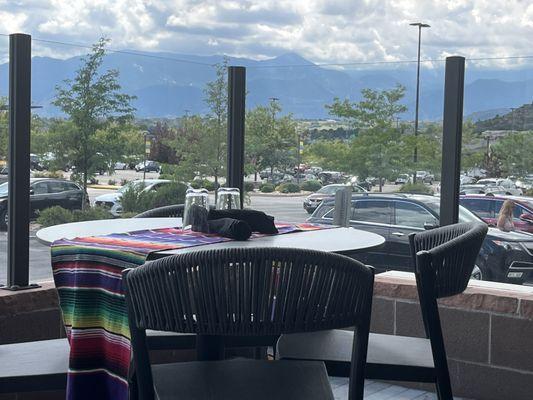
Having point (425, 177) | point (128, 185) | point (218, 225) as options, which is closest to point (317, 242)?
point (218, 225)

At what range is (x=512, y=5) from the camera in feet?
14.8

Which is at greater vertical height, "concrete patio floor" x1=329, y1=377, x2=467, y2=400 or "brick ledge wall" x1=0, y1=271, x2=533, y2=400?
"brick ledge wall" x1=0, y1=271, x2=533, y2=400

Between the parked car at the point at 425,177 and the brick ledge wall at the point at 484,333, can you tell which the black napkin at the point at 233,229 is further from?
the parked car at the point at 425,177

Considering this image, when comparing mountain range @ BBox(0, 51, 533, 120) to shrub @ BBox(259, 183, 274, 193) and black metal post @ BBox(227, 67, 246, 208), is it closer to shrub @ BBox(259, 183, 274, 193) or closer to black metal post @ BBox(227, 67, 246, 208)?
black metal post @ BBox(227, 67, 246, 208)

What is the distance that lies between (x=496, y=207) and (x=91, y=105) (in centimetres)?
188

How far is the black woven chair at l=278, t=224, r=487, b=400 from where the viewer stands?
6.84 ft

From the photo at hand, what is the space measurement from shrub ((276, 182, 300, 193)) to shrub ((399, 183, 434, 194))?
518 mm

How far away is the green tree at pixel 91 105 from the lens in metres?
3.54

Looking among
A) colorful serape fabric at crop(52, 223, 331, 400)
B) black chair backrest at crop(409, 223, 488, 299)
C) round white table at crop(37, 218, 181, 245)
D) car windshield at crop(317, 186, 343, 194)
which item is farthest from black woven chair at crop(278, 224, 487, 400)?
car windshield at crop(317, 186, 343, 194)

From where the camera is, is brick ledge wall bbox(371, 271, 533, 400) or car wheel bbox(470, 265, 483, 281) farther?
car wheel bbox(470, 265, 483, 281)

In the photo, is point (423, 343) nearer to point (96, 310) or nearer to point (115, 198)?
point (96, 310)

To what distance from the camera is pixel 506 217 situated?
384 cm

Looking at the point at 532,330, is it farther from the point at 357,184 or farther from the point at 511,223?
the point at 357,184

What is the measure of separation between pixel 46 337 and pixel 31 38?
46.5 inches
